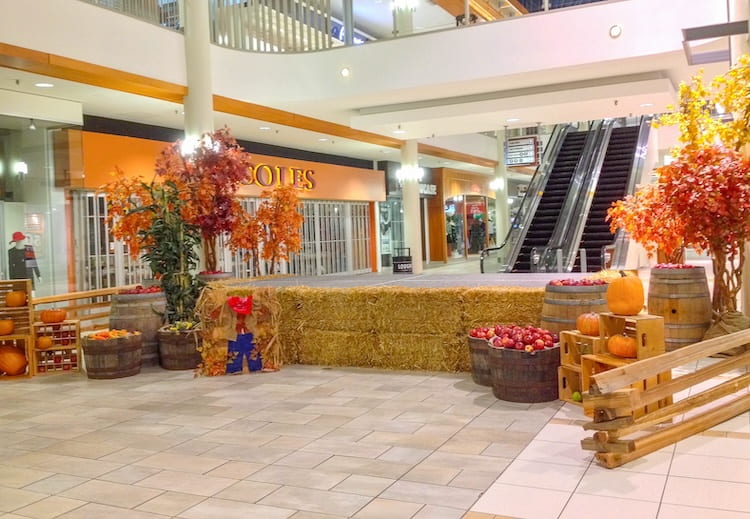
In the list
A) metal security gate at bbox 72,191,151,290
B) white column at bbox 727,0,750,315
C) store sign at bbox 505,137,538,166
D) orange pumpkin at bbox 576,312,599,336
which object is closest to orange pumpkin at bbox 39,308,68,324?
metal security gate at bbox 72,191,151,290

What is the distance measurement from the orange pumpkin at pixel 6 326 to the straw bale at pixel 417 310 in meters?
3.84

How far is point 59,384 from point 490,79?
7.28 meters

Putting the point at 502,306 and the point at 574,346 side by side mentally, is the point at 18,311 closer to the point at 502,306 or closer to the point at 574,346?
the point at 502,306

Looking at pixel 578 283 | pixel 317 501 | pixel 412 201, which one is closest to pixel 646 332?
pixel 578 283

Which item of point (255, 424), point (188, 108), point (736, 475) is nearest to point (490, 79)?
point (188, 108)

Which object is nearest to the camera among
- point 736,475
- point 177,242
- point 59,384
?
point 736,475

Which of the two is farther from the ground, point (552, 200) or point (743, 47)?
point (743, 47)

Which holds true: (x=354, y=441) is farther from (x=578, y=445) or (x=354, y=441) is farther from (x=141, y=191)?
(x=141, y=191)

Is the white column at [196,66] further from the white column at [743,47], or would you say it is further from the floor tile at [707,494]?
the floor tile at [707,494]

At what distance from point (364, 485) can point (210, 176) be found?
567 centimetres

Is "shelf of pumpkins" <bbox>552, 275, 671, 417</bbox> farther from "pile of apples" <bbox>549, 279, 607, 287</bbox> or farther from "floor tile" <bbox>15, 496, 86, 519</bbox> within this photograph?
"floor tile" <bbox>15, 496, 86, 519</bbox>

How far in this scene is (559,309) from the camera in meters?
5.32

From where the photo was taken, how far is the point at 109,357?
6.69 metres

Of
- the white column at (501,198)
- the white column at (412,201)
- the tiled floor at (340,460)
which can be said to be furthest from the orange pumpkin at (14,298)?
the white column at (501,198)
